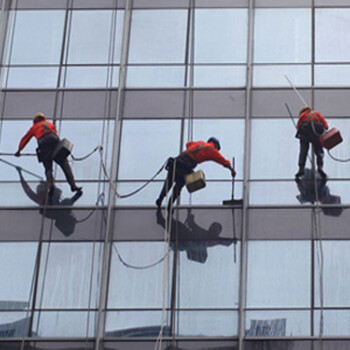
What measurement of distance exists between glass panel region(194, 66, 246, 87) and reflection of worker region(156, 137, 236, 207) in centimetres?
189

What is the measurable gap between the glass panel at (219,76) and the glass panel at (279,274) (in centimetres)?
375

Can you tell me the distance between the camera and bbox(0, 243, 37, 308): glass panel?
21516mm

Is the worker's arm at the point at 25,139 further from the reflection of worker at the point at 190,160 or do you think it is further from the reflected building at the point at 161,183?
the reflection of worker at the point at 190,160

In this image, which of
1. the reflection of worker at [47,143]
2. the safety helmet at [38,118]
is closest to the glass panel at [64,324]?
the reflection of worker at [47,143]

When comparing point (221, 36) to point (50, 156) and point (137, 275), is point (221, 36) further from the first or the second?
point (137, 275)

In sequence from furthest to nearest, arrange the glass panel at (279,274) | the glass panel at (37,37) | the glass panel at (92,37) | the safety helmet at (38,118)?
the glass panel at (37,37) < the glass panel at (92,37) < the safety helmet at (38,118) < the glass panel at (279,274)

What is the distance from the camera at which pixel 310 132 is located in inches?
898

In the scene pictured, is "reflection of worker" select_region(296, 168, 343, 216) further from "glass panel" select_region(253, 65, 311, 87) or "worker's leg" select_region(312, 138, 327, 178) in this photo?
"glass panel" select_region(253, 65, 311, 87)

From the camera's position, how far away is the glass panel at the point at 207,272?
2128cm

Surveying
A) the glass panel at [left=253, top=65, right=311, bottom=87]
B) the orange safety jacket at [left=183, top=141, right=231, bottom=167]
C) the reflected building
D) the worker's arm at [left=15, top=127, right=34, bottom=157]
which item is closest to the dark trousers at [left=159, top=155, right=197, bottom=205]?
the orange safety jacket at [left=183, top=141, right=231, bottom=167]

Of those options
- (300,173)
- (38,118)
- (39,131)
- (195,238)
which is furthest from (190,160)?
(38,118)

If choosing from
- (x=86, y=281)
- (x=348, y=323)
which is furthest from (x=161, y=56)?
(x=348, y=323)

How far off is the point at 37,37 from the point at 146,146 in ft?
12.0

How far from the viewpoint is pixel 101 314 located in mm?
21297
